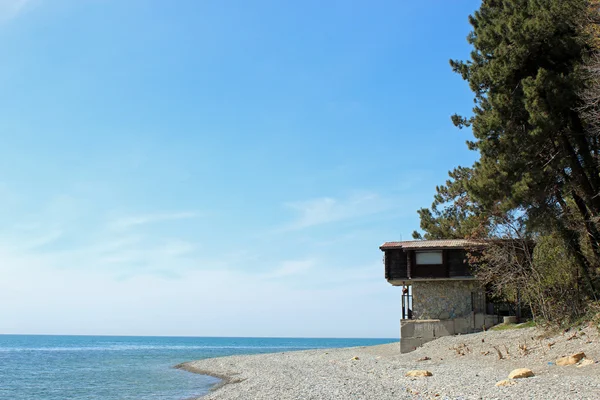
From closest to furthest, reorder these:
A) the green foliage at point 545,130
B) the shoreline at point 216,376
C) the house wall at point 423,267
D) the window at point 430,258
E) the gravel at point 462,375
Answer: the gravel at point 462,375
the green foliage at point 545,130
the shoreline at point 216,376
the house wall at point 423,267
the window at point 430,258

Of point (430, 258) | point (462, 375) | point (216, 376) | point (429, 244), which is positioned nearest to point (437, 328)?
point (430, 258)

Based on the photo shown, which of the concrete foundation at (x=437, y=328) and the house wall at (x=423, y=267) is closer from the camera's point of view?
the concrete foundation at (x=437, y=328)

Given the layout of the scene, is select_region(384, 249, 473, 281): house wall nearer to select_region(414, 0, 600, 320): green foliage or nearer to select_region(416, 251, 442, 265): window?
select_region(416, 251, 442, 265): window

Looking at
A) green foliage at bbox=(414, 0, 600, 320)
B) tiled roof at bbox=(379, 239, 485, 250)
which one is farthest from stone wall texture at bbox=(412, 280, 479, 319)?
green foliage at bbox=(414, 0, 600, 320)

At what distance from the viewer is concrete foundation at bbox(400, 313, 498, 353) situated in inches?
1314

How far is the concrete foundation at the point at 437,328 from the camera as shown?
33375mm

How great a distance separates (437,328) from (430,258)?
4261 millimetres

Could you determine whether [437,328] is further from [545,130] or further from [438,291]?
[545,130]

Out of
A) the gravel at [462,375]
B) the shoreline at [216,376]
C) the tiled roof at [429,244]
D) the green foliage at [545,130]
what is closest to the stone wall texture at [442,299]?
the tiled roof at [429,244]

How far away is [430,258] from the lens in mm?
34844

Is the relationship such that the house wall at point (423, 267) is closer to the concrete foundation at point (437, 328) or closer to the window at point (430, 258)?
the window at point (430, 258)

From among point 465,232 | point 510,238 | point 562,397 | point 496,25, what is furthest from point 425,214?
point 562,397

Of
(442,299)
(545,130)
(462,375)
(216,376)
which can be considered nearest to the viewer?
(462,375)

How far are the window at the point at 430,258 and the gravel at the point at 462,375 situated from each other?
5.27 m
